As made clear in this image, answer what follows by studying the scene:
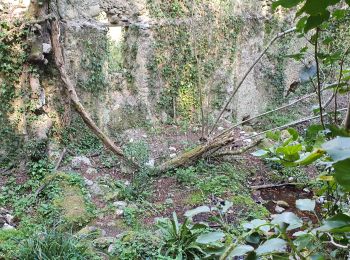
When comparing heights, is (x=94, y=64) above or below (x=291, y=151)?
below

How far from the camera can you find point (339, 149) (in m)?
0.35

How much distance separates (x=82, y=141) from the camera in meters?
5.07

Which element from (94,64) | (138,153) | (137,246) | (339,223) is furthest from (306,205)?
(94,64)

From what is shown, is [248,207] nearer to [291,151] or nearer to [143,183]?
[143,183]

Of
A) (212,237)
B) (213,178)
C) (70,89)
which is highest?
(212,237)

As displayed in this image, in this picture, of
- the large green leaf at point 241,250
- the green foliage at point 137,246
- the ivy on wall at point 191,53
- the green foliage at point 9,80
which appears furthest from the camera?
the ivy on wall at point 191,53

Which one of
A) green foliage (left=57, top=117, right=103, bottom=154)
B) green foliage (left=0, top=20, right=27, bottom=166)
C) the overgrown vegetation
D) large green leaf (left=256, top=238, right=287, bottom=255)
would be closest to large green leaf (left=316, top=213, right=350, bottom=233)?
large green leaf (left=256, top=238, right=287, bottom=255)

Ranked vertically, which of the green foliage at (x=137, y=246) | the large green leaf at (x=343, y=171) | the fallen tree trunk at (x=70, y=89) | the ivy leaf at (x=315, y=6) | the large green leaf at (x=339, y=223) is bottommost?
the green foliage at (x=137, y=246)

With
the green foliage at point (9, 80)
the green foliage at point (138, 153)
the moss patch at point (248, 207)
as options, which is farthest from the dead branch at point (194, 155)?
the green foliage at point (9, 80)

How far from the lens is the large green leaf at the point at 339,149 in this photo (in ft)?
1.14

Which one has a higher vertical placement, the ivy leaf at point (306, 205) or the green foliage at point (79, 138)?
the ivy leaf at point (306, 205)

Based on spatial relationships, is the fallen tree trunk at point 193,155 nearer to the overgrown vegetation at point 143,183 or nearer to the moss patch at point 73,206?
the overgrown vegetation at point 143,183

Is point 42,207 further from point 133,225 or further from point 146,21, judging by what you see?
point 146,21

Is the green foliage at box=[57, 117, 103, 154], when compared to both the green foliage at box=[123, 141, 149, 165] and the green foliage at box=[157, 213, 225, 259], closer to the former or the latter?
the green foliage at box=[123, 141, 149, 165]
